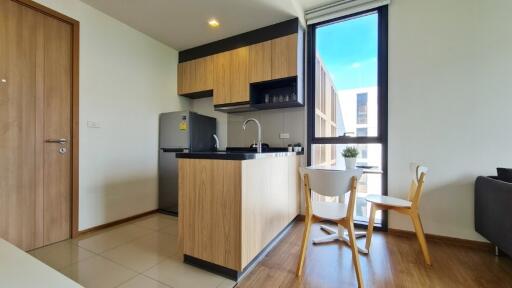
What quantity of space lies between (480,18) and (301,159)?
2336mm

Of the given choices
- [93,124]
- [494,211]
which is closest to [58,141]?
[93,124]

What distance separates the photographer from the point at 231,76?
9.71ft

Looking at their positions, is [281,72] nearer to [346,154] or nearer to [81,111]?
[346,154]

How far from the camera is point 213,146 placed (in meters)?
3.39

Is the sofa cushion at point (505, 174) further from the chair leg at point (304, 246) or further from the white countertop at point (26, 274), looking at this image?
the white countertop at point (26, 274)

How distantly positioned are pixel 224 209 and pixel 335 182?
0.89 metres

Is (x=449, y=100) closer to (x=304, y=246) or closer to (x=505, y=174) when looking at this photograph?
(x=505, y=174)

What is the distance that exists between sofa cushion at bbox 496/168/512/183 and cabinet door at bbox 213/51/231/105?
295cm

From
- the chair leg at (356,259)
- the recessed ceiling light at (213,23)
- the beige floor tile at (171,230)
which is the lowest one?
the beige floor tile at (171,230)

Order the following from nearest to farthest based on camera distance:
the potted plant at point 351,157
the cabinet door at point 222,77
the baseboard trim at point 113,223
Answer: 1. the potted plant at point 351,157
2. the baseboard trim at point 113,223
3. the cabinet door at point 222,77

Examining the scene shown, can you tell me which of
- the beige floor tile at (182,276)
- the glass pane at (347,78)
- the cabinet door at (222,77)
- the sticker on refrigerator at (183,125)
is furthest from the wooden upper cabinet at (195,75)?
the beige floor tile at (182,276)

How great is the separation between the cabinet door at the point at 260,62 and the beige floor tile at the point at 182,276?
87.3 inches

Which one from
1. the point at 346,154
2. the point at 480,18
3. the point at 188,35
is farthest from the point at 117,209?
the point at 480,18

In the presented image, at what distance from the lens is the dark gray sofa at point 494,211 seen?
159cm
